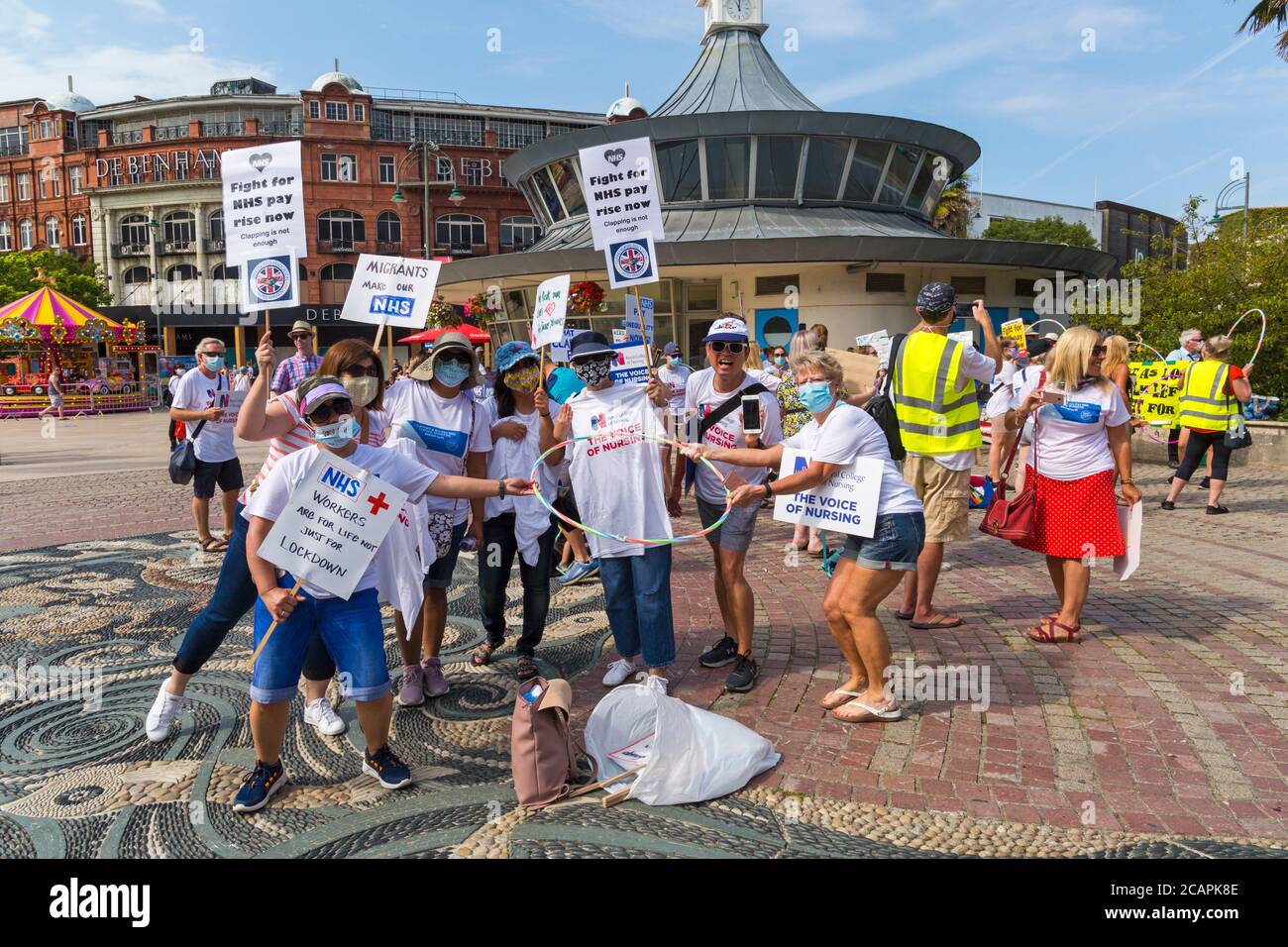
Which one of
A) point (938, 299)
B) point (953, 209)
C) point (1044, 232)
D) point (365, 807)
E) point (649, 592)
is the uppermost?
point (1044, 232)

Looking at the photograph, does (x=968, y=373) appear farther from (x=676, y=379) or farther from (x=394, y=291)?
(x=676, y=379)

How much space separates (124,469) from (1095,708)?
16.3 m

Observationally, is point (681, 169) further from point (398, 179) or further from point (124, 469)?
point (398, 179)

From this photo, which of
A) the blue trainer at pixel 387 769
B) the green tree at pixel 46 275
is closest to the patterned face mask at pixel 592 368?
the blue trainer at pixel 387 769

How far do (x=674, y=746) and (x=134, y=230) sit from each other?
66680 millimetres

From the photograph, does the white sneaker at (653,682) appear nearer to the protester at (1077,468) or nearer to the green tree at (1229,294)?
the protester at (1077,468)

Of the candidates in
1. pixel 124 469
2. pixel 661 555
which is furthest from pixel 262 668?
pixel 124 469

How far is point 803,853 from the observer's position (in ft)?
10.4

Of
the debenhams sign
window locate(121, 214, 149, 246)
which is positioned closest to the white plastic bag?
the debenhams sign

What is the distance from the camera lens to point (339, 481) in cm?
352

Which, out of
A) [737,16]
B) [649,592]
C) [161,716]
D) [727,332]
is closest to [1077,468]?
[727,332]

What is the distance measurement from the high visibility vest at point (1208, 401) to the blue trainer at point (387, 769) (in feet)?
32.8

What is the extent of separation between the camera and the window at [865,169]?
28.8m

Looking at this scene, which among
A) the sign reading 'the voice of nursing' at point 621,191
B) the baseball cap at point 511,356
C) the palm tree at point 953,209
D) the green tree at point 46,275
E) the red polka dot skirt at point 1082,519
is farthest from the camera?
the green tree at point 46,275
